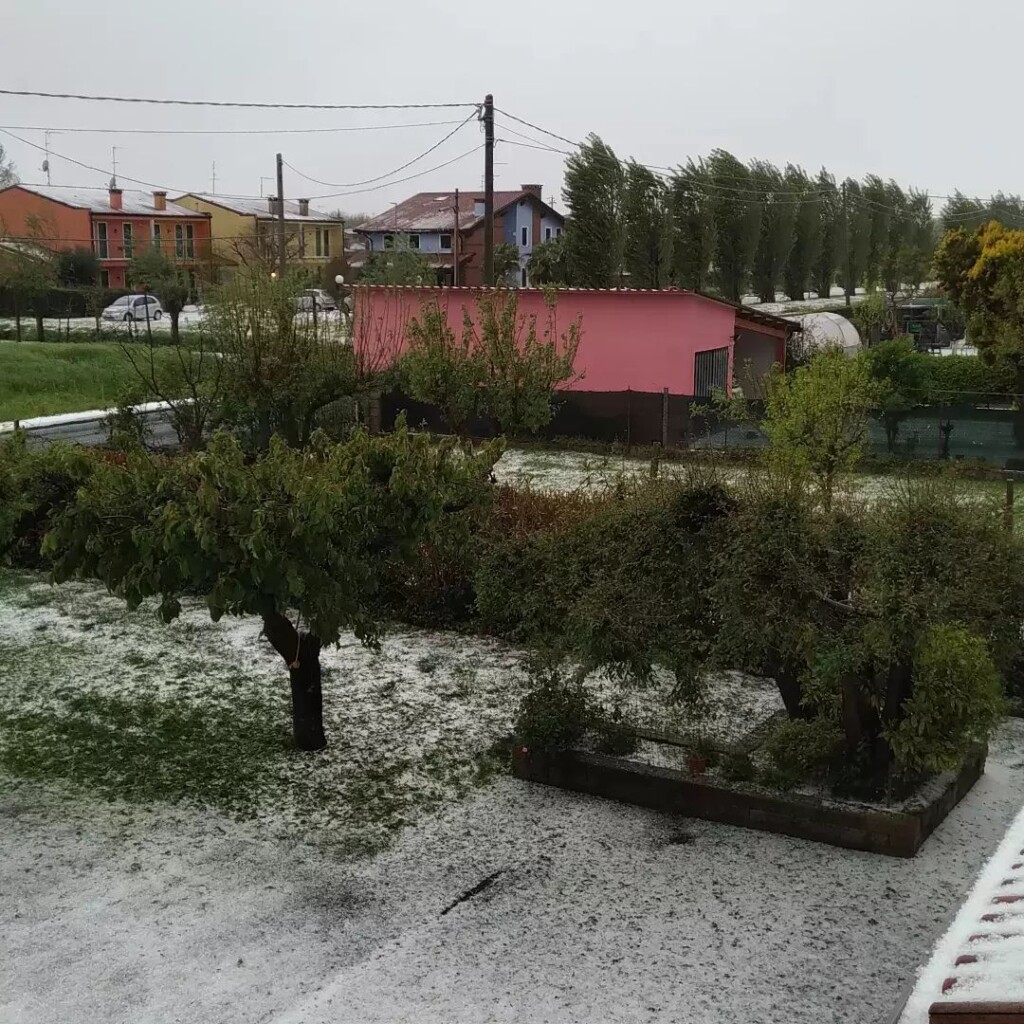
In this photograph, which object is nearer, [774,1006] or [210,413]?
[774,1006]

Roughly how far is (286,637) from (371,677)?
244 centimetres

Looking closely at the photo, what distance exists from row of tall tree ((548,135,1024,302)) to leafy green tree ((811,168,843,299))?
8cm

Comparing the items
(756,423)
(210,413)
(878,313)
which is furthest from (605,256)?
(210,413)

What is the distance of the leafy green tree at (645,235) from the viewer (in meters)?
58.8

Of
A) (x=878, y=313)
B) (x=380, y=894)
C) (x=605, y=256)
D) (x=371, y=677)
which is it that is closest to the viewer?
(x=380, y=894)

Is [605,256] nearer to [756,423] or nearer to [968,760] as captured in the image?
[756,423]

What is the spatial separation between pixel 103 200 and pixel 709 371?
49729mm

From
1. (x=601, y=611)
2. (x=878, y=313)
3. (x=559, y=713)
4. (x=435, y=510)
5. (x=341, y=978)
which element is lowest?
(x=341, y=978)

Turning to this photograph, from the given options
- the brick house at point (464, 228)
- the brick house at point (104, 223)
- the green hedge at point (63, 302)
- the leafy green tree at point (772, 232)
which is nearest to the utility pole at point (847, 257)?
the leafy green tree at point (772, 232)

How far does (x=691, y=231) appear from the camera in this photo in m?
62.4

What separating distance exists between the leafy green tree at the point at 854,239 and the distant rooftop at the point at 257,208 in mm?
35934

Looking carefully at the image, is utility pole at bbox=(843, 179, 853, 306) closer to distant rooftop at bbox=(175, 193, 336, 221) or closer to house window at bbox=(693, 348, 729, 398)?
distant rooftop at bbox=(175, 193, 336, 221)

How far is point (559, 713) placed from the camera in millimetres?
9016

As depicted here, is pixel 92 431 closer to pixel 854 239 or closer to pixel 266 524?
pixel 266 524
